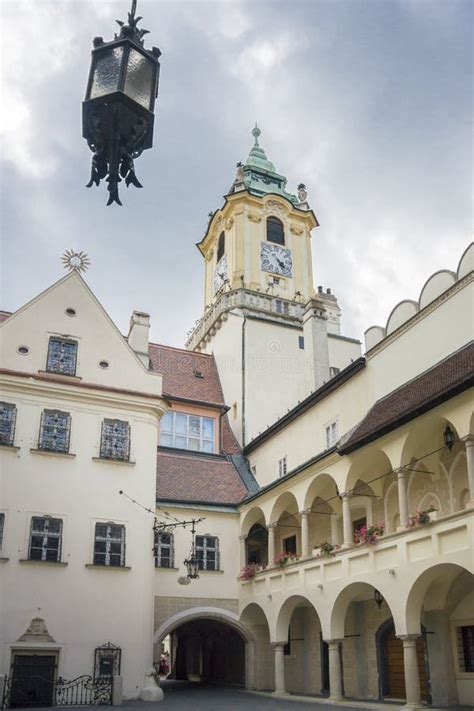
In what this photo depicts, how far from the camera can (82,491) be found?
23250 millimetres

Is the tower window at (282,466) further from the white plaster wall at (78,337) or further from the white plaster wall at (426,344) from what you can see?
the white plaster wall at (426,344)

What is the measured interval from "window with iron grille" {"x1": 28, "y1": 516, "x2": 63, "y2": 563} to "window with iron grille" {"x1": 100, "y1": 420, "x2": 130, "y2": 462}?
2.82 meters

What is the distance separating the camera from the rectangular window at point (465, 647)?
61.5 feet

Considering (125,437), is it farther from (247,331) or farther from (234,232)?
(234,232)

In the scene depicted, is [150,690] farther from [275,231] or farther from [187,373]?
[275,231]

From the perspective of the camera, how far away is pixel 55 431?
931 inches

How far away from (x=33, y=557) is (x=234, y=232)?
26.0 m

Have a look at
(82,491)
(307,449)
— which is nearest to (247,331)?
(307,449)

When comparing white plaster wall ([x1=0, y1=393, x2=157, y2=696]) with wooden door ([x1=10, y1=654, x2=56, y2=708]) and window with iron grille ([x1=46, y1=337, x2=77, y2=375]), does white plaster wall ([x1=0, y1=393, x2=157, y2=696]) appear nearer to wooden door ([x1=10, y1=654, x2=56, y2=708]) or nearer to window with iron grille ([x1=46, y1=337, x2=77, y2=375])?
wooden door ([x1=10, y1=654, x2=56, y2=708])

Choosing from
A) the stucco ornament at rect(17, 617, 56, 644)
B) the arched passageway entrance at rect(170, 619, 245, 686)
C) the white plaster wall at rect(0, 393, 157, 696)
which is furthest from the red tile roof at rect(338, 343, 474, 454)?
the arched passageway entrance at rect(170, 619, 245, 686)

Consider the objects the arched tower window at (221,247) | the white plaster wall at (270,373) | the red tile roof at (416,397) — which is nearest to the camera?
the red tile roof at (416,397)

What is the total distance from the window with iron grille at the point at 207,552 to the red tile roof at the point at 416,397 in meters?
Result: 8.62

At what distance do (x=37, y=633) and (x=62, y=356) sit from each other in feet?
30.4

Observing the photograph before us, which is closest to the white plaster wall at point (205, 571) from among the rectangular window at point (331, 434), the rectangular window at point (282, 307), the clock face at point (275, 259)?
the rectangular window at point (331, 434)
